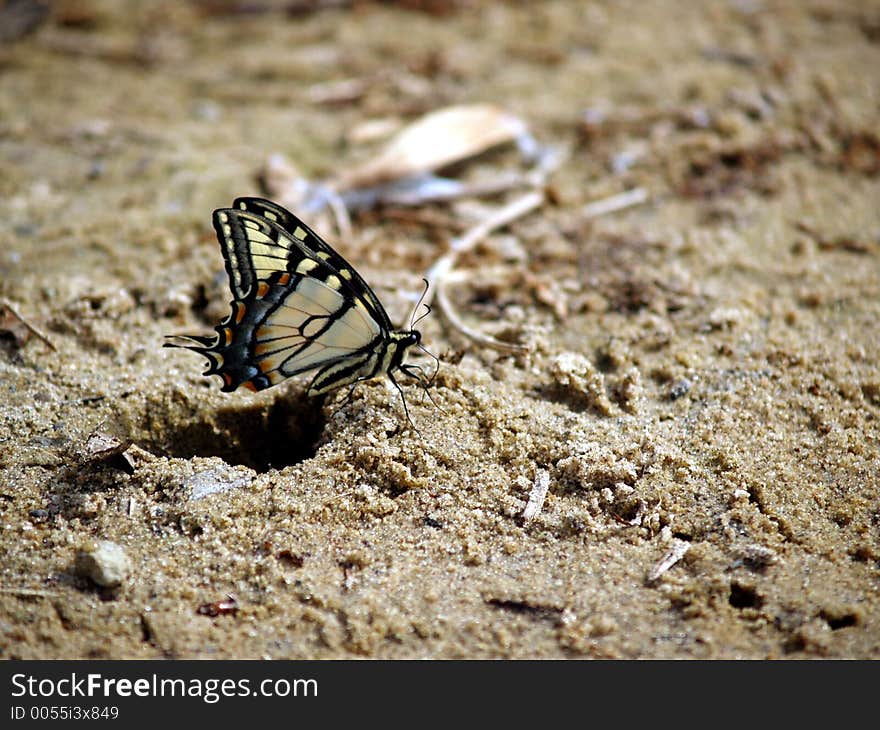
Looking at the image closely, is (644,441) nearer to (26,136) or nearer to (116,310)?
(116,310)

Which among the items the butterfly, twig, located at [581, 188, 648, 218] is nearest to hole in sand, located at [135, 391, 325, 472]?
the butterfly

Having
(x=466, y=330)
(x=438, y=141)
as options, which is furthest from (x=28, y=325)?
(x=438, y=141)

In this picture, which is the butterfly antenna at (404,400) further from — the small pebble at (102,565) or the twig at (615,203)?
the twig at (615,203)

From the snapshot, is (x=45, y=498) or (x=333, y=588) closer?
(x=333, y=588)

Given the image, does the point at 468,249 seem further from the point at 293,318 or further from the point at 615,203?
the point at 293,318
